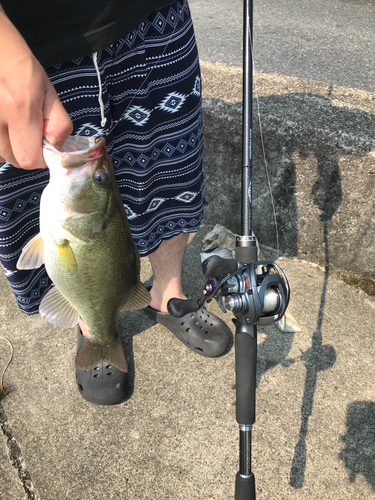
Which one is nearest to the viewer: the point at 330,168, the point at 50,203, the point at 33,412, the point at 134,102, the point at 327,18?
the point at 50,203

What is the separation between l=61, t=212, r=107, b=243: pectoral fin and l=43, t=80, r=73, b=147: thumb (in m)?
0.29

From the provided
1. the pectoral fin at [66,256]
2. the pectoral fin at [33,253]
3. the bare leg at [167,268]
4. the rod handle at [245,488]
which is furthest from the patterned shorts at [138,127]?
the rod handle at [245,488]

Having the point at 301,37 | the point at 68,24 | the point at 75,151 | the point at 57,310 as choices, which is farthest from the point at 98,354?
the point at 301,37

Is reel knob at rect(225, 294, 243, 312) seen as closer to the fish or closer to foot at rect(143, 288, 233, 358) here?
the fish

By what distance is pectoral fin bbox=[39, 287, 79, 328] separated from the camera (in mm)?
1540

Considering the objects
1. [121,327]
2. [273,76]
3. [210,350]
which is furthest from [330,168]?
[121,327]

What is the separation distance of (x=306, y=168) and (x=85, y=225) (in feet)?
5.70

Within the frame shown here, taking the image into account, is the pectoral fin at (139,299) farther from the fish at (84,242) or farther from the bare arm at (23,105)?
the bare arm at (23,105)

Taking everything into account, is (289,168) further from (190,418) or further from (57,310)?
(57,310)

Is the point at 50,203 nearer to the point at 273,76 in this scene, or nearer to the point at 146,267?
the point at 146,267

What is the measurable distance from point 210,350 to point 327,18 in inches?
239

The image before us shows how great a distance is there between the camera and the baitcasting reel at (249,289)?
1.45 meters

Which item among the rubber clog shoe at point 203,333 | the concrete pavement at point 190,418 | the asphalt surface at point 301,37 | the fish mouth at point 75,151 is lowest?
the concrete pavement at point 190,418

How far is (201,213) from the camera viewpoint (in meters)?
2.25
